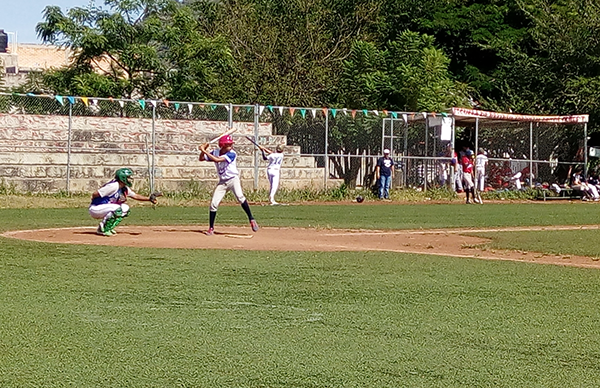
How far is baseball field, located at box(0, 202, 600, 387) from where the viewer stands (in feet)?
19.8

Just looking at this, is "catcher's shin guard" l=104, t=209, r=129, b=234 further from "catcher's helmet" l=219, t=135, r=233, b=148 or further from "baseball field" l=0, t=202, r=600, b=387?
"catcher's helmet" l=219, t=135, r=233, b=148

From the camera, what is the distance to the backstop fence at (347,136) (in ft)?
99.4

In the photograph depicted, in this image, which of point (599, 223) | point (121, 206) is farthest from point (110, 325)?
point (599, 223)

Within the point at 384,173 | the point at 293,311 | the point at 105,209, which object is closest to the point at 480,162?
the point at 384,173

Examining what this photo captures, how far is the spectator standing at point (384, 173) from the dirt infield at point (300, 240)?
14106 mm

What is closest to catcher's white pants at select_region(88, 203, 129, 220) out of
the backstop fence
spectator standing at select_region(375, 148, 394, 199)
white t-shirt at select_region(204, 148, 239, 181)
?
white t-shirt at select_region(204, 148, 239, 181)

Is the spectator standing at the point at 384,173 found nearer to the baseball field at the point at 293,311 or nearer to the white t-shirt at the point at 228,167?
the baseball field at the point at 293,311

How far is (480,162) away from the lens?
35.6m

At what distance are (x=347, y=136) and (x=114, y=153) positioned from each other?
28.6 feet

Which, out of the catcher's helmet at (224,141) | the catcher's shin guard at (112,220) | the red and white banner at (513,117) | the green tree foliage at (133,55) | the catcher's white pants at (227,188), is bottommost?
the catcher's shin guard at (112,220)

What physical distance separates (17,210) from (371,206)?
11101 mm

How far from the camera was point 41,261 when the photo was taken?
38.9ft

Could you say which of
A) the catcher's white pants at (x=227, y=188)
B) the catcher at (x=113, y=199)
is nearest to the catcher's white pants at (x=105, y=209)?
the catcher at (x=113, y=199)

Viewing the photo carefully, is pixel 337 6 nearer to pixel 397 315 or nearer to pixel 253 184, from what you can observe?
pixel 253 184
